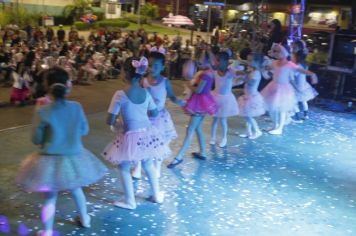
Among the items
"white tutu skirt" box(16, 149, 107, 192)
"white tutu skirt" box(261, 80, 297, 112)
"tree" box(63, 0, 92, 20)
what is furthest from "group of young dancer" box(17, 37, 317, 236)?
"tree" box(63, 0, 92, 20)

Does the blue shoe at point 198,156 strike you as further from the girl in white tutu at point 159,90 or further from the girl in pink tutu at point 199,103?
the girl in white tutu at point 159,90

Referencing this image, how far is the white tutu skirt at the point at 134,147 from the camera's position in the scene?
4270 millimetres

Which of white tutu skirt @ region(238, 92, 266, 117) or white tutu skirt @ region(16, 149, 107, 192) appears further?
white tutu skirt @ region(238, 92, 266, 117)

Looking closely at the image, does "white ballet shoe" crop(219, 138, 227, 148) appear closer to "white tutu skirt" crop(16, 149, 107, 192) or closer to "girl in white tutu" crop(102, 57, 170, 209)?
"girl in white tutu" crop(102, 57, 170, 209)

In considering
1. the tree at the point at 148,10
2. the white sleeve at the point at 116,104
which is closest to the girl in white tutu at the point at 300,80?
the white sleeve at the point at 116,104

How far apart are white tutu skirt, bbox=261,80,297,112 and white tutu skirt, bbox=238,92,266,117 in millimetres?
425

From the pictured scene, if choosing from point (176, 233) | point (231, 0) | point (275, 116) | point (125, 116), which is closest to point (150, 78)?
point (125, 116)

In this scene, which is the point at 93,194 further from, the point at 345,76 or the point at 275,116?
the point at 345,76

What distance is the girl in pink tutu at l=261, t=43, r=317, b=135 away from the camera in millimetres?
7832

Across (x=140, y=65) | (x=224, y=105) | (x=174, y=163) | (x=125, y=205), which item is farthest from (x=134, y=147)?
(x=224, y=105)

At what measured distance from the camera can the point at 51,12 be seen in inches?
1281

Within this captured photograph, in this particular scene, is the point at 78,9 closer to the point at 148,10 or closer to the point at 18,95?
the point at 148,10

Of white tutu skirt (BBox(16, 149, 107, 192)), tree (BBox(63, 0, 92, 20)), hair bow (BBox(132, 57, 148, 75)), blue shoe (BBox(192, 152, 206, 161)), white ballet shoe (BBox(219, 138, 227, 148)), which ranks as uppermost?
tree (BBox(63, 0, 92, 20))

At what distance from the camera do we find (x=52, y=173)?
3.58 metres
